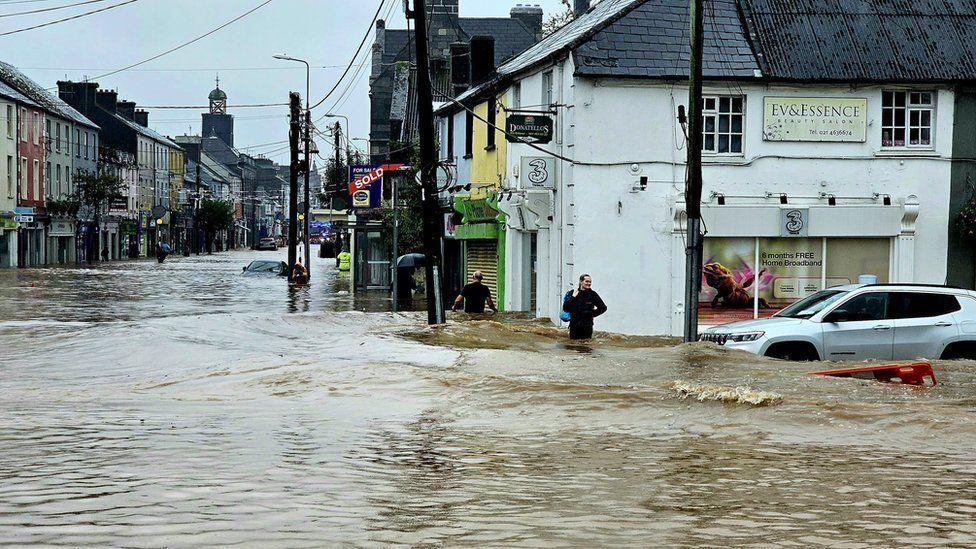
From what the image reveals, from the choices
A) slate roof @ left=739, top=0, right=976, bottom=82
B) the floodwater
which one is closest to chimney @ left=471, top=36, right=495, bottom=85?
slate roof @ left=739, top=0, right=976, bottom=82

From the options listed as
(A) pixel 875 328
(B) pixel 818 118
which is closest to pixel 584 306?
(A) pixel 875 328

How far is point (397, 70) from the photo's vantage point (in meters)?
70.1

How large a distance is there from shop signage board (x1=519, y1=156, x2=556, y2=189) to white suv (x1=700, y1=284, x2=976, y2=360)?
32.0ft

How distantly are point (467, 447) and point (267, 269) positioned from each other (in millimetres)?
48395

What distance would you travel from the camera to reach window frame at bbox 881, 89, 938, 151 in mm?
25938

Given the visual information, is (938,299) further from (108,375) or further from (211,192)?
(211,192)

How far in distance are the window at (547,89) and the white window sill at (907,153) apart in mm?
7105

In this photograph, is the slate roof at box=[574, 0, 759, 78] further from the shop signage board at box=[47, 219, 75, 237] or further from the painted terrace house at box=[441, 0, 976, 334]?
the shop signage board at box=[47, 219, 75, 237]

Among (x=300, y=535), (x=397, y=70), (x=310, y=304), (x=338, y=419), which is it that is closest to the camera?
(x=300, y=535)

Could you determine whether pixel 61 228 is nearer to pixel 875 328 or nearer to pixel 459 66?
pixel 459 66

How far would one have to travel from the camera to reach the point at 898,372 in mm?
14242

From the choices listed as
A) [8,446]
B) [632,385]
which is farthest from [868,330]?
[8,446]

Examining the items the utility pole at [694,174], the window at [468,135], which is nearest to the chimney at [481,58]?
the window at [468,135]

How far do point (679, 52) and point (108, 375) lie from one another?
14224mm
